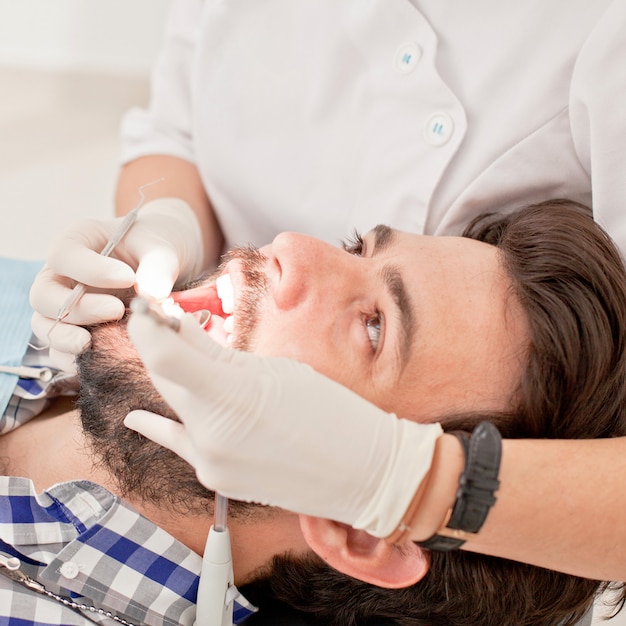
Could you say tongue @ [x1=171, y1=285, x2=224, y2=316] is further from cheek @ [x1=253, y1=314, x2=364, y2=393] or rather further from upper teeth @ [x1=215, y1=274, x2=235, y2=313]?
cheek @ [x1=253, y1=314, x2=364, y2=393]

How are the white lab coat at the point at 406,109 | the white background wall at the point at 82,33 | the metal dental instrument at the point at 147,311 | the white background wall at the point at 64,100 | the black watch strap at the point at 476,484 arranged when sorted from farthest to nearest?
the white background wall at the point at 82,33 → the white background wall at the point at 64,100 → the white lab coat at the point at 406,109 → the black watch strap at the point at 476,484 → the metal dental instrument at the point at 147,311

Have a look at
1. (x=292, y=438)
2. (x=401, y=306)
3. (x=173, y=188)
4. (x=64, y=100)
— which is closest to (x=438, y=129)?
(x=401, y=306)

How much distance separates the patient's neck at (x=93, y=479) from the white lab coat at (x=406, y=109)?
660 millimetres

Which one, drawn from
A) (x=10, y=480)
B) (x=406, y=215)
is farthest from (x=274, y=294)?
(x=10, y=480)

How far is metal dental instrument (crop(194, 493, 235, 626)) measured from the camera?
1.14 meters

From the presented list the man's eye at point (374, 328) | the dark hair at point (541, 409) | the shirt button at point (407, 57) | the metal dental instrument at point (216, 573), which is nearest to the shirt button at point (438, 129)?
the shirt button at point (407, 57)

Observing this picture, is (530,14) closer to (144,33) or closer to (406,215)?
(406,215)

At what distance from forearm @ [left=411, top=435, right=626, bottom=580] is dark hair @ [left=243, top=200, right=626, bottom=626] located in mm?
148

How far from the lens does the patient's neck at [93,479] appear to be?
4.04 ft

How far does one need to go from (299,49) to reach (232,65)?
0.54 feet

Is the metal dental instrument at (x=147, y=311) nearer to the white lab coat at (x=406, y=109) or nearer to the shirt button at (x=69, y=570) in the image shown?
the shirt button at (x=69, y=570)

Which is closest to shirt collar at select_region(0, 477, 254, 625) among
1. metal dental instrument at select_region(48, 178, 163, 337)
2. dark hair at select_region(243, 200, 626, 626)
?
dark hair at select_region(243, 200, 626, 626)

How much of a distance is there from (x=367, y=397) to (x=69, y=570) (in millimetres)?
579

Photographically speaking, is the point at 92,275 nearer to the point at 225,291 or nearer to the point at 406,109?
the point at 225,291
